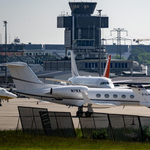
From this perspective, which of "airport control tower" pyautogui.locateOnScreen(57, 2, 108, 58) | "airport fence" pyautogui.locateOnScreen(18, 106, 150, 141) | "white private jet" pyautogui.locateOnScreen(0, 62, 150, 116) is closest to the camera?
"airport fence" pyautogui.locateOnScreen(18, 106, 150, 141)

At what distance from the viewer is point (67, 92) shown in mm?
39062

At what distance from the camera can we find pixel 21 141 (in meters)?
21.6

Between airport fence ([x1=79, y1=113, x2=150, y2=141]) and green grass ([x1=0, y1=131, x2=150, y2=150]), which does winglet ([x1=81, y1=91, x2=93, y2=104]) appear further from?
green grass ([x1=0, y1=131, x2=150, y2=150])

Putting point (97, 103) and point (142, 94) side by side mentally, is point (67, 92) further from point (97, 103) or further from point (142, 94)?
point (142, 94)

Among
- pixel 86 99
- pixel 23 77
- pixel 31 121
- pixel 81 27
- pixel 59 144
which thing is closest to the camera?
pixel 59 144

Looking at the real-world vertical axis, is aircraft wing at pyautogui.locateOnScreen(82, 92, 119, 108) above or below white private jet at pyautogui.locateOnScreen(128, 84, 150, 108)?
below

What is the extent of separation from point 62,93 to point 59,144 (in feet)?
59.8

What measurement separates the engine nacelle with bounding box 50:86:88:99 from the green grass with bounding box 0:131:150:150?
15.5 m

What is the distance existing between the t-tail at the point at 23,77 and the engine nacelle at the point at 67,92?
5.65 ft

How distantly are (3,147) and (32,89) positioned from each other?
64.2 feet

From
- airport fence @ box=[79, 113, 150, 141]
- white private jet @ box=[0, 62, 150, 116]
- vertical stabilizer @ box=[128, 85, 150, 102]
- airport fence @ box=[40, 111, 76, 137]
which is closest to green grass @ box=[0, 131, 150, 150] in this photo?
airport fence @ box=[79, 113, 150, 141]

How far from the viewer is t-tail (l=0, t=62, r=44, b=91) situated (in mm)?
37969

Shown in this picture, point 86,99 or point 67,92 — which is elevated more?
point 67,92

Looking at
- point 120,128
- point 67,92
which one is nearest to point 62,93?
point 67,92
